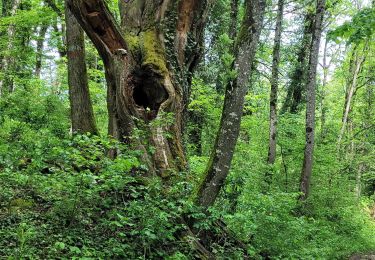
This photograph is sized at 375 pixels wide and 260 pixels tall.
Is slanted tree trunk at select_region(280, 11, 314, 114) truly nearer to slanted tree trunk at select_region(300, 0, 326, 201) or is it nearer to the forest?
the forest

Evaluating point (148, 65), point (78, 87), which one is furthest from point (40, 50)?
point (148, 65)

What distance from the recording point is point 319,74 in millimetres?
30078

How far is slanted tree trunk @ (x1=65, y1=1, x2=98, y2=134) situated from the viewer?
837cm

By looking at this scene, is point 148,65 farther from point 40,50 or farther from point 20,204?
point 40,50

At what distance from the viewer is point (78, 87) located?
8422mm

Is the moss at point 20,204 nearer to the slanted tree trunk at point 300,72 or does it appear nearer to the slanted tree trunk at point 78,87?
the slanted tree trunk at point 78,87

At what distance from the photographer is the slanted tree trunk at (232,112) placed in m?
5.82

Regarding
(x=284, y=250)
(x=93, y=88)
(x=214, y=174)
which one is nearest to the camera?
(x=214, y=174)

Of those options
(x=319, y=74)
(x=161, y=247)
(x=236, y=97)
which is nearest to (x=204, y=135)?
(x=236, y=97)

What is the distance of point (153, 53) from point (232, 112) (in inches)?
102

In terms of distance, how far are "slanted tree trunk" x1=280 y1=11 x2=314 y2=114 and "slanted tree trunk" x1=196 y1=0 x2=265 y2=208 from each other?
11.6m

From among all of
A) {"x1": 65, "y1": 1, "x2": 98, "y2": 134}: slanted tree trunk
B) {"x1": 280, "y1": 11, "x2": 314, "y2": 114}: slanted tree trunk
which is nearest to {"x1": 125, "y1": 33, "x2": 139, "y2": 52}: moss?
{"x1": 65, "y1": 1, "x2": 98, "y2": 134}: slanted tree trunk

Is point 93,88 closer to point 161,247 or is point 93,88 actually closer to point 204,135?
point 204,135

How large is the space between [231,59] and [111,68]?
2.60 meters
